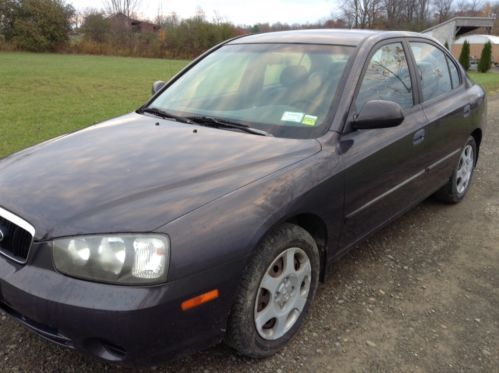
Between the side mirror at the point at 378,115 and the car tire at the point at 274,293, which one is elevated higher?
the side mirror at the point at 378,115

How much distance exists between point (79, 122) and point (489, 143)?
7349 millimetres

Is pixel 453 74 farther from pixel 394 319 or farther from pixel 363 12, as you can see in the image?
pixel 363 12

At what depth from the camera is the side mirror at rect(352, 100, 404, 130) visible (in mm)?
A: 2652

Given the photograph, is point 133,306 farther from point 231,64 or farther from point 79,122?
point 79,122

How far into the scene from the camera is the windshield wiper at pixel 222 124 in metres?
2.72

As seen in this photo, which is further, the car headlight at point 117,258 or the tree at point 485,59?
the tree at point 485,59

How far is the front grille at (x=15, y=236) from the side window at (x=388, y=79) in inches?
77.1

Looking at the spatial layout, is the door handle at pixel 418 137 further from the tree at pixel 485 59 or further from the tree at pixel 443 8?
the tree at pixel 443 8

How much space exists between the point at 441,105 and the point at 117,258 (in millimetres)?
3004

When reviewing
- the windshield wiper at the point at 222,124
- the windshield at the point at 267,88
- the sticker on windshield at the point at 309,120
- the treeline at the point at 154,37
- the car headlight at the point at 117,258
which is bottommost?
the car headlight at the point at 117,258

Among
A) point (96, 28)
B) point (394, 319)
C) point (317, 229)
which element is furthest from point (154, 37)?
point (394, 319)

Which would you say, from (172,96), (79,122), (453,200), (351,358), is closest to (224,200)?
(351,358)

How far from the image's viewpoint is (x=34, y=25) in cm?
4350

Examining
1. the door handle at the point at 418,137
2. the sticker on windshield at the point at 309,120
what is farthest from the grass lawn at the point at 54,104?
the door handle at the point at 418,137
